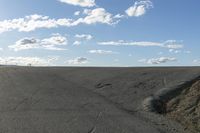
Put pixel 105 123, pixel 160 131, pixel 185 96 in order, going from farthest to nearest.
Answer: pixel 185 96 → pixel 105 123 → pixel 160 131

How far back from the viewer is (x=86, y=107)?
14.1 meters

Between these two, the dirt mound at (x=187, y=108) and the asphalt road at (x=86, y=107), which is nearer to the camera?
the asphalt road at (x=86, y=107)

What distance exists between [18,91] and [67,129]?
783 centimetres

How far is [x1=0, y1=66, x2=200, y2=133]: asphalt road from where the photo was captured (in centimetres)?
1089

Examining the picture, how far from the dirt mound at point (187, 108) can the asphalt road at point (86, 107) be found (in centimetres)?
34

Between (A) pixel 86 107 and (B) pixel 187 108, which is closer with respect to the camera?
(B) pixel 187 108

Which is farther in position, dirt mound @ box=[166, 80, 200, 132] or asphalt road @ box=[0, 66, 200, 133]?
dirt mound @ box=[166, 80, 200, 132]

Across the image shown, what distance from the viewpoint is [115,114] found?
12812mm

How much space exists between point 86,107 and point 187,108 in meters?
3.04

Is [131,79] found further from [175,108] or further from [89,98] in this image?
[175,108]

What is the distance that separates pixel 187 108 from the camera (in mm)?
12977

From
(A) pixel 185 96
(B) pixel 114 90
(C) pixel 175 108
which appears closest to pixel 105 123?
(C) pixel 175 108

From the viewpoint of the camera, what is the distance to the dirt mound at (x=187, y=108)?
11553 mm

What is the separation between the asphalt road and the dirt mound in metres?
0.34
